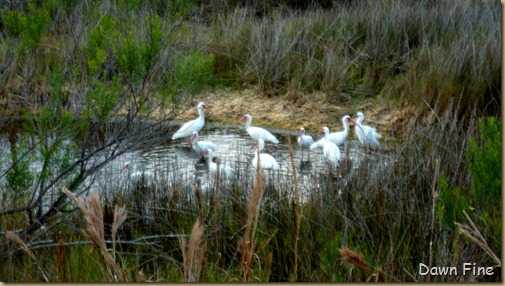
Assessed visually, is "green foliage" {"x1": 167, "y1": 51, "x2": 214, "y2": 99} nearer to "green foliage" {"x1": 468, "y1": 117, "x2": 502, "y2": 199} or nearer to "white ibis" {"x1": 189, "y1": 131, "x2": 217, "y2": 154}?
"green foliage" {"x1": 468, "y1": 117, "x2": 502, "y2": 199}

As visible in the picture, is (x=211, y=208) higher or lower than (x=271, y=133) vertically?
higher

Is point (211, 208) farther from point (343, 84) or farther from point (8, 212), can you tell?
point (343, 84)

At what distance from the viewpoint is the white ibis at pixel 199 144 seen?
818 cm

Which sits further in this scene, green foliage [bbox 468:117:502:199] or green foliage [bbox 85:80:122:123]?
green foliage [bbox 85:80:122:123]

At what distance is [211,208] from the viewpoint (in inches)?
183

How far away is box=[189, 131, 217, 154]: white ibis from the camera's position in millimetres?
8180

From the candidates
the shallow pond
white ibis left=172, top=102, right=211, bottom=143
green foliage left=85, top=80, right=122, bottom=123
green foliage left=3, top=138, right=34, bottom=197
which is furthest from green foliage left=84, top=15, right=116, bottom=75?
white ibis left=172, top=102, right=211, bottom=143

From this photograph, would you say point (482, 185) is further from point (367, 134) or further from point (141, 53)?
point (367, 134)

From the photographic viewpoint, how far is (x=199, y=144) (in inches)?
324

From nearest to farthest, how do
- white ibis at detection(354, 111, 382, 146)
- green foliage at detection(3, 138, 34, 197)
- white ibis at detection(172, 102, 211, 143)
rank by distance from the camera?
green foliage at detection(3, 138, 34, 197)
white ibis at detection(354, 111, 382, 146)
white ibis at detection(172, 102, 211, 143)

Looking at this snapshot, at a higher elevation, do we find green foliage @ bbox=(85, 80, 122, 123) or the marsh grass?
green foliage @ bbox=(85, 80, 122, 123)

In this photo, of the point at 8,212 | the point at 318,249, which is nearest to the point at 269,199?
the point at 318,249

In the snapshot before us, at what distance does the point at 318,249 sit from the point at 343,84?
5.80m

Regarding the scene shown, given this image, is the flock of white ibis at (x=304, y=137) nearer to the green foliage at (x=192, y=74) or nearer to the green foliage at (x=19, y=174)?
the green foliage at (x=192, y=74)
